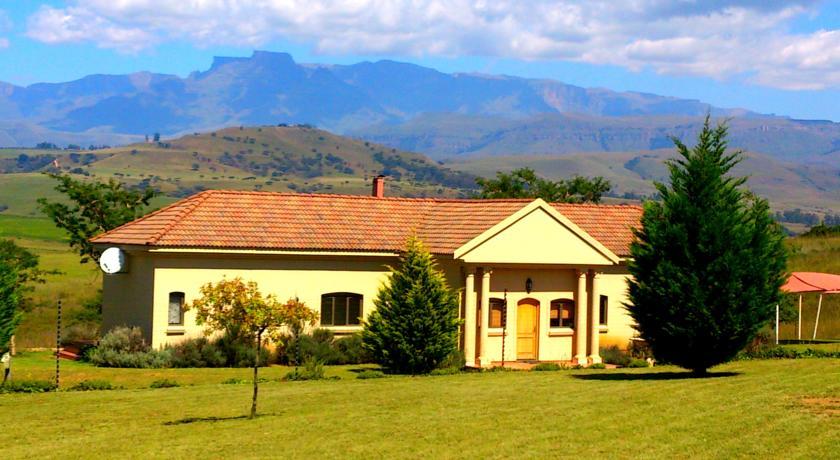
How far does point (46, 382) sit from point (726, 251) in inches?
663

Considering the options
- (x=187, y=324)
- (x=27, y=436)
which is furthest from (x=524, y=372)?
(x=27, y=436)

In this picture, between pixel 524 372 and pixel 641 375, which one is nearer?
pixel 641 375

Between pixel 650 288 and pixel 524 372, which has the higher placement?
pixel 650 288

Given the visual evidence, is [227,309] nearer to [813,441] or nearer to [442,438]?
[442,438]

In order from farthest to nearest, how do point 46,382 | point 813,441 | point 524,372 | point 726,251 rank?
point 524,372 → point 46,382 → point 726,251 → point 813,441

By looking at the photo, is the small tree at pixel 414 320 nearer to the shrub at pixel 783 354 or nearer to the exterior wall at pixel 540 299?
the exterior wall at pixel 540 299

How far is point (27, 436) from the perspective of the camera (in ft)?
70.4

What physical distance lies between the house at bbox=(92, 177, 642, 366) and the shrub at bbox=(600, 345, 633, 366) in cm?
54

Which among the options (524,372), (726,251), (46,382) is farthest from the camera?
(524,372)

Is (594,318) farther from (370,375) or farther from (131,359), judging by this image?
(131,359)

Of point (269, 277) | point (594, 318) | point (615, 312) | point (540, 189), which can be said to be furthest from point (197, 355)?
point (540, 189)

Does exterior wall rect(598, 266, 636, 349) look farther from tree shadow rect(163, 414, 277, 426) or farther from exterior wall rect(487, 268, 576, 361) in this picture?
tree shadow rect(163, 414, 277, 426)

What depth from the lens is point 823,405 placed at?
21312 mm

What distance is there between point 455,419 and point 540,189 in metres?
40.3
